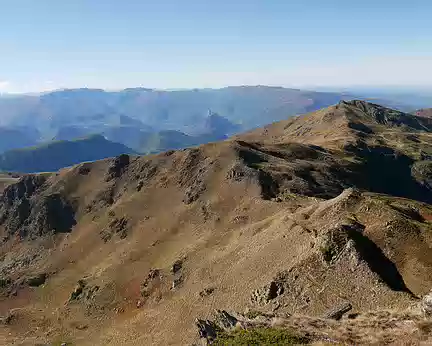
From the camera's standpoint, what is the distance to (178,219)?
86.1m

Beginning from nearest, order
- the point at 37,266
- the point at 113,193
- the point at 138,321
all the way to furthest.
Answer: the point at 138,321, the point at 37,266, the point at 113,193

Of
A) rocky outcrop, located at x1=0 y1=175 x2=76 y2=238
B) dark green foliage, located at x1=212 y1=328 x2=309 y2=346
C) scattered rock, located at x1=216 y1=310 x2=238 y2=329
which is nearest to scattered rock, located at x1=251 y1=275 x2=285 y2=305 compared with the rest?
scattered rock, located at x1=216 y1=310 x2=238 y2=329

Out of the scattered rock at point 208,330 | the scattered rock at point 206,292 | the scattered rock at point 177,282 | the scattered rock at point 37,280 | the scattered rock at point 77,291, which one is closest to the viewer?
the scattered rock at point 208,330

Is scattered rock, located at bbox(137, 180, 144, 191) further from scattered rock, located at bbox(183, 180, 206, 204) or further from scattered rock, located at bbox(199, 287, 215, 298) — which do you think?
scattered rock, located at bbox(199, 287, 215, 298)

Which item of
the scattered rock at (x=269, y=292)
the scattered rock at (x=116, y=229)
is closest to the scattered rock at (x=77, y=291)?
the scattered rock at (x=116, y=229)

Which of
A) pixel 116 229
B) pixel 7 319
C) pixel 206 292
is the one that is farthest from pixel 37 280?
pixel 206 292

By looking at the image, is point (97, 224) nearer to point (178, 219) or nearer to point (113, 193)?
point (113, 193)

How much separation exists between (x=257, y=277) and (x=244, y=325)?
17320 mm

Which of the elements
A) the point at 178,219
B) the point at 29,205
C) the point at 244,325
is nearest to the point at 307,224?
the point at 244,325

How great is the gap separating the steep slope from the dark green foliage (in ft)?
Result: 32.1

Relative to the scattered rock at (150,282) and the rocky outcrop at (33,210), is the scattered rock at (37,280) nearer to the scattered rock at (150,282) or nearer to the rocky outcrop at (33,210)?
the rocky outcrop at (33,210)

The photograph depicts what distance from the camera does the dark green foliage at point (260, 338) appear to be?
1076 inches

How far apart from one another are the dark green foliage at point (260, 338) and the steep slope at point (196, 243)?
9.78 metres

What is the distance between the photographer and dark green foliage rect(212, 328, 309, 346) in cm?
2733
